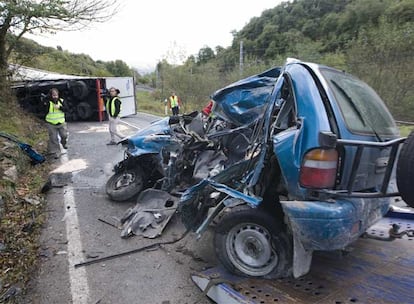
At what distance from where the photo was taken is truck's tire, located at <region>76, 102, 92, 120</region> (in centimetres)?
1487

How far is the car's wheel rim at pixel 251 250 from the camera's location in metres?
2.88

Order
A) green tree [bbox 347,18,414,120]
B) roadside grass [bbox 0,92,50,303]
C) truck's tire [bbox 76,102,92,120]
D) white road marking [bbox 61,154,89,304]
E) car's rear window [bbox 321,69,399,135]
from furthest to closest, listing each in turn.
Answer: truck's tire [bbox 76,102,92,120]
green tree [bbox 347,18,414,120]
roadside grass [bbox 0,92,50,303]
white road marking [bbox 61,154,89,304]
car's rear window [bbox 321,69,399,135]

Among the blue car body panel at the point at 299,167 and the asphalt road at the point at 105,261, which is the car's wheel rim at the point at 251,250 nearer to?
the blue car body panel at the point at 299,167

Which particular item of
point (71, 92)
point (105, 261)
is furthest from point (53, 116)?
point (71, 92)

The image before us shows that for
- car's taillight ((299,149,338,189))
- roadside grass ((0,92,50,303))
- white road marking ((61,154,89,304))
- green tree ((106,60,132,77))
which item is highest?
green tree ((106,60,132,77))

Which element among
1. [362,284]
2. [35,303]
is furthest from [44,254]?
[362,284]

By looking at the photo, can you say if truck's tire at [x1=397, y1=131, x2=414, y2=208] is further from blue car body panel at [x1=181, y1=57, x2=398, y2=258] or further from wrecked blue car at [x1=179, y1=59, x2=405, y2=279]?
blue car body panel at [x1=181, y1=57, x2=398, y2=258]

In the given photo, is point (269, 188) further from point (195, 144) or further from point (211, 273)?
point (195, 144)

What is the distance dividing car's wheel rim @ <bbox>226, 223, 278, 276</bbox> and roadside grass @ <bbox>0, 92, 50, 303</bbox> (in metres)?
1.88

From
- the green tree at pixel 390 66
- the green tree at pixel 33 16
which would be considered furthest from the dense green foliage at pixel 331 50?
the green tree at pixel 33 16

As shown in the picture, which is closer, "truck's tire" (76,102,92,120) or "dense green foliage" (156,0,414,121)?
"dense green foliage" (156,0,414,121)

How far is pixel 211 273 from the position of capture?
9.95 ft

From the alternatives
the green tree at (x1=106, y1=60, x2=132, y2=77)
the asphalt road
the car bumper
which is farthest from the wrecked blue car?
the green tree at (x1=106, y1=60, x2=132, y2=77)

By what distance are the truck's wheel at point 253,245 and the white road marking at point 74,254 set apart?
124 cm
